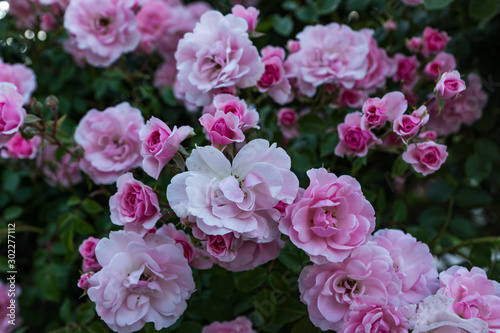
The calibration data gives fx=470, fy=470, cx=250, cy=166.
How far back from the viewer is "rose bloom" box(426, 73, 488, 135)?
1270mm

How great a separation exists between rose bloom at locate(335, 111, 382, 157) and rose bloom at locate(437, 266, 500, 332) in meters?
0.26

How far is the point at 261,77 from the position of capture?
0.92m

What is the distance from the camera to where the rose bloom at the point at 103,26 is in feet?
3.83

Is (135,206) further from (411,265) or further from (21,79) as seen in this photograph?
(21,79)

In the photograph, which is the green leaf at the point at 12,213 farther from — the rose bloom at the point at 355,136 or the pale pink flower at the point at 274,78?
the rose bloom at the point at 355,136

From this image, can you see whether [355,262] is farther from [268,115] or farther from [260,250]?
[268,115]

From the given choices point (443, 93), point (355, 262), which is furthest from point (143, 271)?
point (443, 93)

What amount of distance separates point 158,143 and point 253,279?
1.06 feet

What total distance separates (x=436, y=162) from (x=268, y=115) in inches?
29.0

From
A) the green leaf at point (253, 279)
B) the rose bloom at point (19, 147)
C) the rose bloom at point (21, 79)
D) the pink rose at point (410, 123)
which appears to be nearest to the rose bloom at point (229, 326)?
the green leaf at point (253, 279)

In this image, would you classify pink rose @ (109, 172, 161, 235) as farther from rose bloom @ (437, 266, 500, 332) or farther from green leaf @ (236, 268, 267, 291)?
rose bloom @ (437, 266, 500, 332)

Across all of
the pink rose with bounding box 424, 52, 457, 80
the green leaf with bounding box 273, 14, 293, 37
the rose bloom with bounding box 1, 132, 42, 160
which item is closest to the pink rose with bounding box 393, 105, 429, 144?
the pink rose with bounding box 424, 52, 457, 80

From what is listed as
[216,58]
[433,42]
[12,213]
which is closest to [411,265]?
[216,58]

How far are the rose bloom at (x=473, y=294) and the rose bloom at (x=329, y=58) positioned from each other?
1.48 ft
